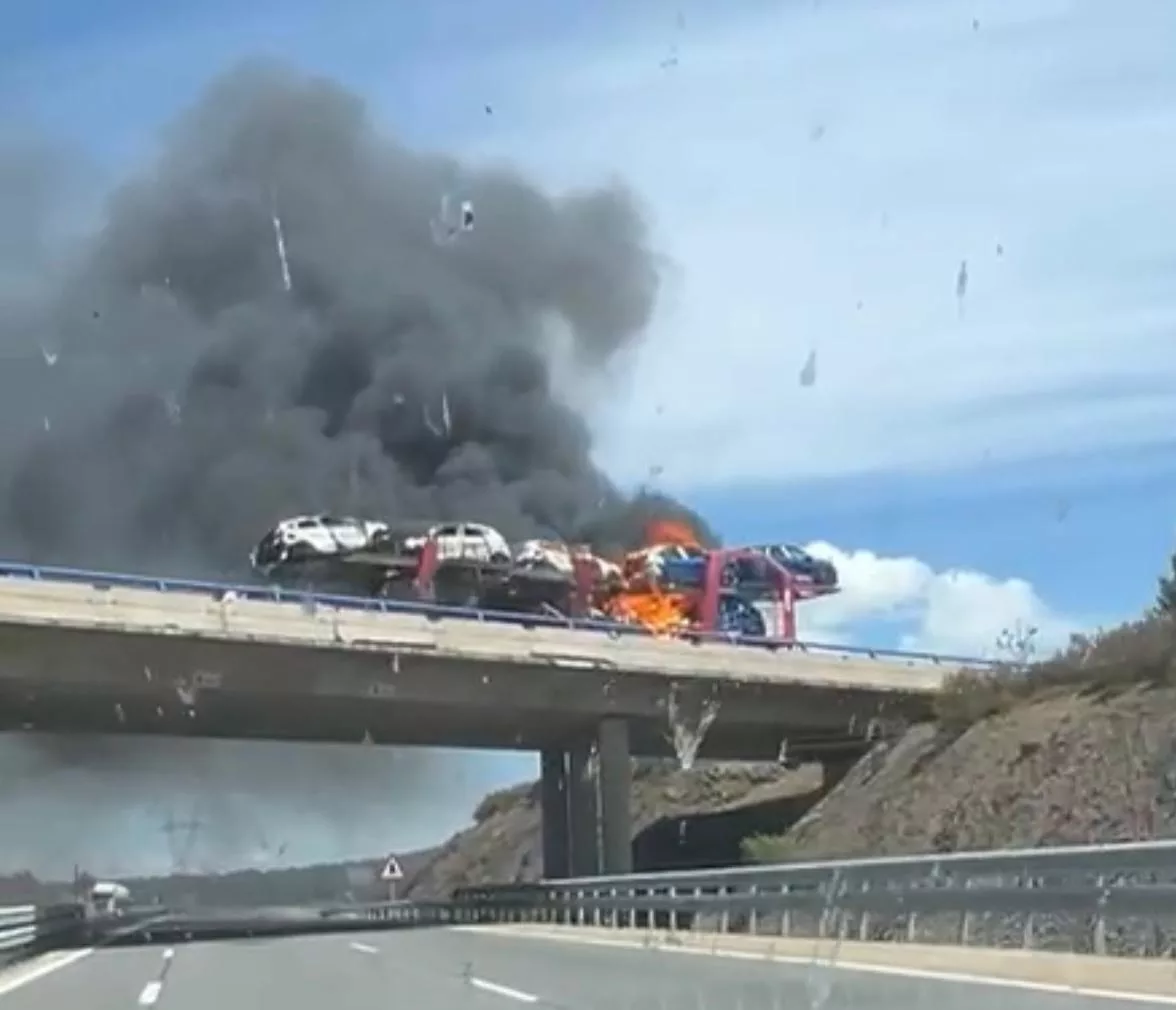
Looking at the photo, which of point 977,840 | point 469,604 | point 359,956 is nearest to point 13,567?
point 359,956

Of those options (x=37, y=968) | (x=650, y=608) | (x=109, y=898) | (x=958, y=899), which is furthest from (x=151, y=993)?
(x=109, y=898)

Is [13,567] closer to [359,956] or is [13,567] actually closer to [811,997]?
[359,956]

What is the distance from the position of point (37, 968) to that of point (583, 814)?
29.9 meters

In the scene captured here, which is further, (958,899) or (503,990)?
(958,899)

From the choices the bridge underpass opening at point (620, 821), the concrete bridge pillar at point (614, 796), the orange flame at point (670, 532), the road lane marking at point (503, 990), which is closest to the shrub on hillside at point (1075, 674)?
the bridge underpass opening at point (620, 821)

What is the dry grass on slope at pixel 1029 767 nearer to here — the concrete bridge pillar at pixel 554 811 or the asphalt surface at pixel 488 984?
the concrete bridge pillar at pixel 554 811

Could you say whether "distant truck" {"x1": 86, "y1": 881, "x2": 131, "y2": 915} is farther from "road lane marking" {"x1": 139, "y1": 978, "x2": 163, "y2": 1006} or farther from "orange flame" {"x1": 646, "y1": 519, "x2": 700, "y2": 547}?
"road lane marking" {"x1": 139, "y1": 978, "x2": 163, "y2": 1006}

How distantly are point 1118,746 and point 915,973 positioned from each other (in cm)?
2441

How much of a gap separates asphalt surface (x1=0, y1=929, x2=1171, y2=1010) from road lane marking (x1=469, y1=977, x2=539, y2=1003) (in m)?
0.02

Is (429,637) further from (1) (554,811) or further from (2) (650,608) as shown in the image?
(2) (650,608)

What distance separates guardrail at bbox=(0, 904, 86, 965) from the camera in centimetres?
3121

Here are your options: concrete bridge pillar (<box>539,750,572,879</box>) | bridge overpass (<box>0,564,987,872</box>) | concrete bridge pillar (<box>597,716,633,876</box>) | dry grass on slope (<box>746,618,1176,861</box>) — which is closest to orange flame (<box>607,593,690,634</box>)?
bridge overpass (<box>0,564,987,872</box>)

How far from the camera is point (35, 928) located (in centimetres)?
3659

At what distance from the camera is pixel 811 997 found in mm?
16531
